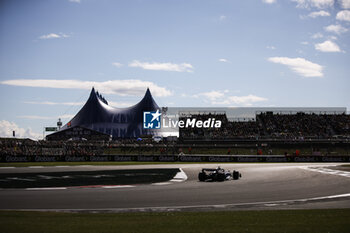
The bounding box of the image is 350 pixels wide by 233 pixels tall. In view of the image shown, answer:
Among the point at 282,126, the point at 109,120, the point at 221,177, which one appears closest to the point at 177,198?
the point at 221,177

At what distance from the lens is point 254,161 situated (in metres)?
51.5

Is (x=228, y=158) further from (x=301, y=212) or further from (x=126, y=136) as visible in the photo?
(x=301, y=212)

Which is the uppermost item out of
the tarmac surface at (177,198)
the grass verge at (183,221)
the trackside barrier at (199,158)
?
the grass verge at (183,221)

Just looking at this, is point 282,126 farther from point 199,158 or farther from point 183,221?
point 183,221

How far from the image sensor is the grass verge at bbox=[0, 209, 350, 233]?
10406 mm

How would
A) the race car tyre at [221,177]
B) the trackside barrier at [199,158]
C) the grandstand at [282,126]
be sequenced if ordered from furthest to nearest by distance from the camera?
1. the grandstand at [282,126]
2. the trackside barrier at [199,158]
3. the race car tyre at [221,177]

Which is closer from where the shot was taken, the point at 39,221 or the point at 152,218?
the point at 39,221

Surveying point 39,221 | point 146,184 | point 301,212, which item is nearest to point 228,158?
point 146,184

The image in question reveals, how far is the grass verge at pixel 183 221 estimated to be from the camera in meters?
10.4

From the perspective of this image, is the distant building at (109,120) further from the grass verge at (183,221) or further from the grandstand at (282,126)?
the grass verge at (183,221)

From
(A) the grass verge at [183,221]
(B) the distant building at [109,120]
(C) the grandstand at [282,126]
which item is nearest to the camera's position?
(A) the grass verge at [183,221]

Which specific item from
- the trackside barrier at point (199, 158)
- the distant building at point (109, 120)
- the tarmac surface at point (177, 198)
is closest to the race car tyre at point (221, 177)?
the tarmac surface at point (177, 198)

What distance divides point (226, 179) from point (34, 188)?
488 inches

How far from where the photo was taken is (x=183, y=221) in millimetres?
11648
